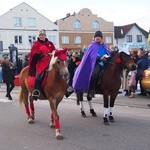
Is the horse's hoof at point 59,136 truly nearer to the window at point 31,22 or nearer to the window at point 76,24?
the window at point 31,22

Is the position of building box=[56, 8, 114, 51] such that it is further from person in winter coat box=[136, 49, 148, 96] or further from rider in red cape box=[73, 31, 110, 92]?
rider in red cape box=[73, 31, 110, 92]

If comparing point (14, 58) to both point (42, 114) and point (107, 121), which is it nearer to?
point (42, 114)

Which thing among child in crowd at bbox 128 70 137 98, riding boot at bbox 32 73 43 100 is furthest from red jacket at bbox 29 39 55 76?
child in crowd at bbox 128 70 137 98

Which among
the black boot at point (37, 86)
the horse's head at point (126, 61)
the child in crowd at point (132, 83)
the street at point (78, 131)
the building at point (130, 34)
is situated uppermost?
the building at point (130, 34)

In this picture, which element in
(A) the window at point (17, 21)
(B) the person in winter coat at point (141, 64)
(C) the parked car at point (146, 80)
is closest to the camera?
(C) the parked car at point (146, 80)

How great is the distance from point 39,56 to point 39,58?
50 mm

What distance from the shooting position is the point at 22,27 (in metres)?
66.1


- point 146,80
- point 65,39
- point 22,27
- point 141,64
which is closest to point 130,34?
point 65,39

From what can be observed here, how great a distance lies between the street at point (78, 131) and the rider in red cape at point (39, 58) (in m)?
1.05

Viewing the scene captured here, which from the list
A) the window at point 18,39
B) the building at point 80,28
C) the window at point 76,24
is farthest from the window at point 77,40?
the window at point 18,39

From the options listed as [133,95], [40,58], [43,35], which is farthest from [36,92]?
[133,95]

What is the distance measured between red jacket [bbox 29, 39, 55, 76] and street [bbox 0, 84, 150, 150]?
142cm

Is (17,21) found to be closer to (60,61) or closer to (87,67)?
(87,67)

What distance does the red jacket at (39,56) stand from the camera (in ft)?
29.5
